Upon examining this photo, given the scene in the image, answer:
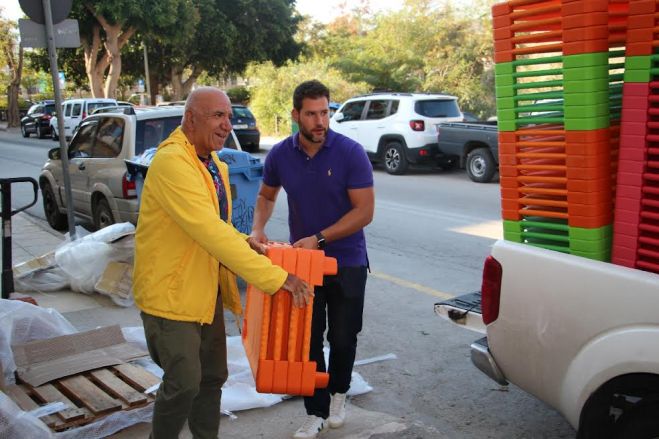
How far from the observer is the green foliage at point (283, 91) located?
28438 mm

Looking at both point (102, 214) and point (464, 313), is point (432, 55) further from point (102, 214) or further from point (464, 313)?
point (464, 313)

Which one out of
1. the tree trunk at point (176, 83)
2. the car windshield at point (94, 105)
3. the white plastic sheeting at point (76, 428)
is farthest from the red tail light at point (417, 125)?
the tree trunk at point (176, 83)

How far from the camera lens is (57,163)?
33.2 ft

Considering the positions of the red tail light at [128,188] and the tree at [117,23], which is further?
the tree at [117,23]

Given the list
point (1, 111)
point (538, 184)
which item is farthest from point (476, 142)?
point (1, 111)

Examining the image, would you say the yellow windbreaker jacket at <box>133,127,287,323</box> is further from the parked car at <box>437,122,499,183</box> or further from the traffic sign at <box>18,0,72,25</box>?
the parked car at <box>437,122,499,183</box>

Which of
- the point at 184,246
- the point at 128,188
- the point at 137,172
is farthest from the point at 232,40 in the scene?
the point at 184,246

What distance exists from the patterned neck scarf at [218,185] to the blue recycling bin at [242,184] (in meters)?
3.65

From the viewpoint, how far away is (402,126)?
51.2 ft

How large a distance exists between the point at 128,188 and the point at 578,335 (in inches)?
252

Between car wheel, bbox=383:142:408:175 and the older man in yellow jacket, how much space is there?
1289 cm

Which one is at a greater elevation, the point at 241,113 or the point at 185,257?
the point at 241,113

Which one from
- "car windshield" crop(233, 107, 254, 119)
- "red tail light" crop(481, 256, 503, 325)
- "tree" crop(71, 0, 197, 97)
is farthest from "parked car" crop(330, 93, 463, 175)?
"tree" crop(71, 0, 197, 97)

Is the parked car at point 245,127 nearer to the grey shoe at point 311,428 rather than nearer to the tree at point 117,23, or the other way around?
the tree at point 117,23
